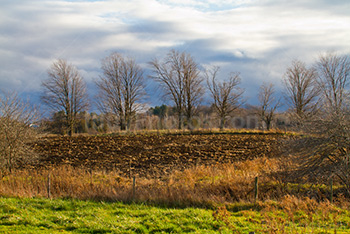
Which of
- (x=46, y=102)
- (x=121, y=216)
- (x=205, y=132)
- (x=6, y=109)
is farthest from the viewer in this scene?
(x=46, y=102)

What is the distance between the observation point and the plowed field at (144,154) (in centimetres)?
2083

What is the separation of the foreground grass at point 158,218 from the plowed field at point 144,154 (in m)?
7.06

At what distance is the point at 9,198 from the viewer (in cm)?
1217

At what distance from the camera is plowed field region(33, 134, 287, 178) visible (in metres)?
20.8

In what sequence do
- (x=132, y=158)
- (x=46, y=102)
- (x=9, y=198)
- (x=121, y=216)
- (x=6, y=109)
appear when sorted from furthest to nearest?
1. (x=46, y=102)
2. (x=132, y=158)
3. (x=6, y=109)
4. (x=9, y=198)
5. (x=121, y=216)

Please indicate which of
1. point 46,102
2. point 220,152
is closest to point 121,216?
point 220,152

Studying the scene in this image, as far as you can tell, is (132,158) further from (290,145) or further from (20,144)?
(290,145)

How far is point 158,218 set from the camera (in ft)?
31.4

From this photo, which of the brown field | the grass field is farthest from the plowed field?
the grass field

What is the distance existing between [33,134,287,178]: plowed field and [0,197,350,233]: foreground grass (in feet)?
23.2

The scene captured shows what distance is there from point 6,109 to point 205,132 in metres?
28.5

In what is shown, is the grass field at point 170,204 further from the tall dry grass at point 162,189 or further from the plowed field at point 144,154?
the plowed field at point 144,154

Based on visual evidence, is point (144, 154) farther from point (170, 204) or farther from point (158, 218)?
point (158, 218)

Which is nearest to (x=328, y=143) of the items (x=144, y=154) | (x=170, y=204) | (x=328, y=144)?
(x=328, y=144)
